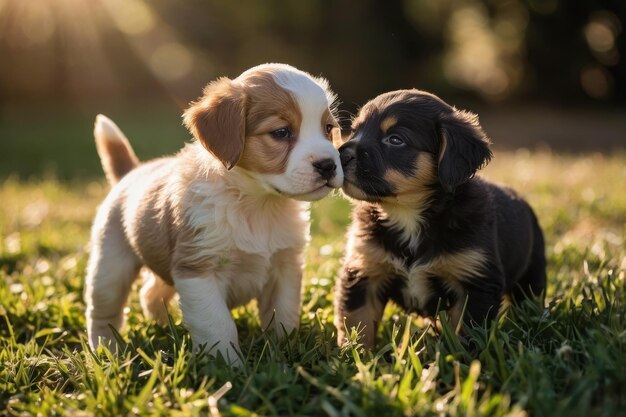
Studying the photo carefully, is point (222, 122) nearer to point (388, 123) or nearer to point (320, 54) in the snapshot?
point (388, 123)

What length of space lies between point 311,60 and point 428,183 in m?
18.9

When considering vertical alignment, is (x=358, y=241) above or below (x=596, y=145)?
above

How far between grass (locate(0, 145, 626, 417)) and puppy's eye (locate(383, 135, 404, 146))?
0.99m

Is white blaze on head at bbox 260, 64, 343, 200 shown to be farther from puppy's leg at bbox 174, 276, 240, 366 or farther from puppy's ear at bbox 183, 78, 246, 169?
puppy's leg at bbox 174, 276, 240, 366

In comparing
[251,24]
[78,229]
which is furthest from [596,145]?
[78,229]

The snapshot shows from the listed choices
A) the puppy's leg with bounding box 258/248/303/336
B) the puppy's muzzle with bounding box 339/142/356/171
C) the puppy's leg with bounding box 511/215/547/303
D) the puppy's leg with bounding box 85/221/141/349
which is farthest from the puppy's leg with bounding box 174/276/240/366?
the puppy's leg with bounding box 511/215/547/303

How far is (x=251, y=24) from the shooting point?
2233 centimetres

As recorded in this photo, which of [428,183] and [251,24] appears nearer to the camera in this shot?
[428,183]

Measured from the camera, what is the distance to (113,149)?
16.3 feet

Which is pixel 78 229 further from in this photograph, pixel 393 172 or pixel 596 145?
pixel 596 145

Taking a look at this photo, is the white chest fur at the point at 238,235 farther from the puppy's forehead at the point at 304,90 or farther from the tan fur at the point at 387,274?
the puppy's forehead at the point at 304,90

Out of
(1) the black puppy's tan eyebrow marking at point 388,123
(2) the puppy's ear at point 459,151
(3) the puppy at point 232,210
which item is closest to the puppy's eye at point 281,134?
(3) the puppy at point 232,210

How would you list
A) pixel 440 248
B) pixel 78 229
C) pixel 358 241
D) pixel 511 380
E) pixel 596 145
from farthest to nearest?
pixel 596 145 < pixel 78 229 < pixel 358 241 < pixel 440 248 < pixel 511 380

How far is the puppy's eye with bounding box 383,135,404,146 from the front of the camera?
13.1 feet
